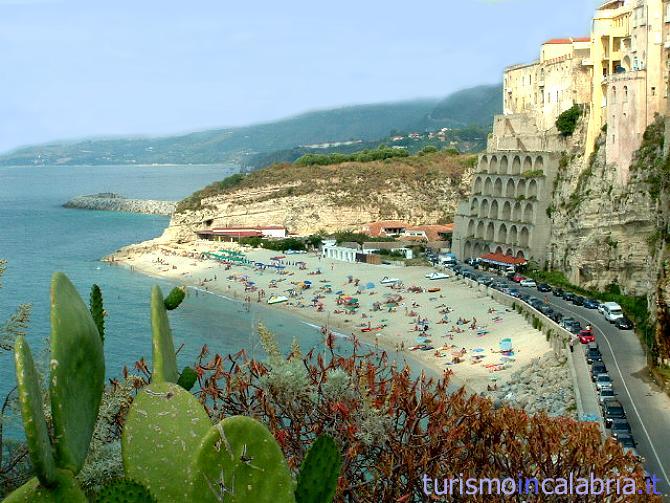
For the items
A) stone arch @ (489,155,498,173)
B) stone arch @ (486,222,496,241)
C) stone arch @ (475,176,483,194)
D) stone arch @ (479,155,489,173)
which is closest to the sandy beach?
stone arch @ (486,222,496,241)

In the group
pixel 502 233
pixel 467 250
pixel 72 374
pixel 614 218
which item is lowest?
pixel 467 250

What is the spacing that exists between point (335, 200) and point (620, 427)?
5701cm

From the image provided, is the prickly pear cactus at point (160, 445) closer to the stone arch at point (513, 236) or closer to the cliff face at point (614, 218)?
the cliff face at point (614, 218)

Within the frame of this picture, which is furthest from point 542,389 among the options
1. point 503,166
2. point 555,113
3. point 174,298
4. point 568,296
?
point 503,166

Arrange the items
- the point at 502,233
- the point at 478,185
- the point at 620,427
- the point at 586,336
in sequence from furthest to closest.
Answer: the point at 478,185, the point at 502,233, the point at 586,336, the point at 620,427

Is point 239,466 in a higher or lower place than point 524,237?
higher

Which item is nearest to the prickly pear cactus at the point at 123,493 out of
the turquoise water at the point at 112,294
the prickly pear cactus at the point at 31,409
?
the prickly pear cactus at the point at 31,409

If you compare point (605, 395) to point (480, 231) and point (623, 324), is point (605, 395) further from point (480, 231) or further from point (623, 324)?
point (480, 231)

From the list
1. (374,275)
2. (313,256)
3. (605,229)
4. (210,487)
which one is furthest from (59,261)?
(210,487)

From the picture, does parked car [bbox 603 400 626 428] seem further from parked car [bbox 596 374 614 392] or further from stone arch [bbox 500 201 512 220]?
stone arch [bbox 500 201 512 220]

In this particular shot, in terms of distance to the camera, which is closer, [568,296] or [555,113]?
[568,296]

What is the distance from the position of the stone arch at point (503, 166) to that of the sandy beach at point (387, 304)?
22.4ft

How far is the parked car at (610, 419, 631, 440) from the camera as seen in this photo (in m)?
19.6

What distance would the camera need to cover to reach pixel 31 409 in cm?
413
